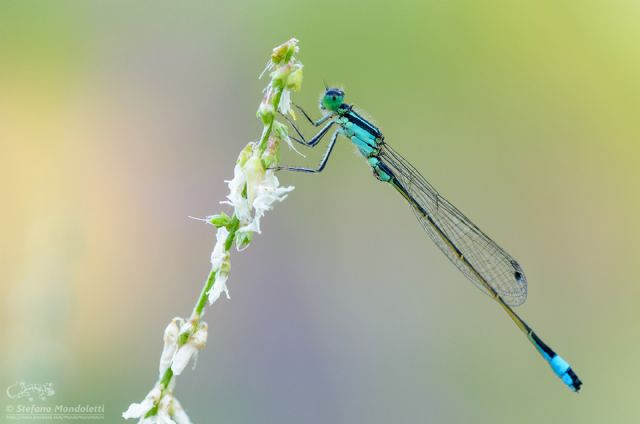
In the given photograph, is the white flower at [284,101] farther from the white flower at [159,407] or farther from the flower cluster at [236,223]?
the white flower at [159,407]

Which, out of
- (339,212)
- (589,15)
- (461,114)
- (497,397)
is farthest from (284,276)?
(589,15)

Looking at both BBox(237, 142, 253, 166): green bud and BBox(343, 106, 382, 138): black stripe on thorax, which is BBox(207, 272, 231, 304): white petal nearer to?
BBox(237, 142, 253, 166): green bud

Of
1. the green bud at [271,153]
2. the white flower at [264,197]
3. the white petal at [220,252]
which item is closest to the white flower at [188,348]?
the white petal at [220,252]


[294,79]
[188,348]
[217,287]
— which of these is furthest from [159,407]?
[294,79]

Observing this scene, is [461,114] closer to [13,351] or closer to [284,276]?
[284,276]

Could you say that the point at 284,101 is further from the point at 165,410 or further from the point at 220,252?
the point at 165,410
